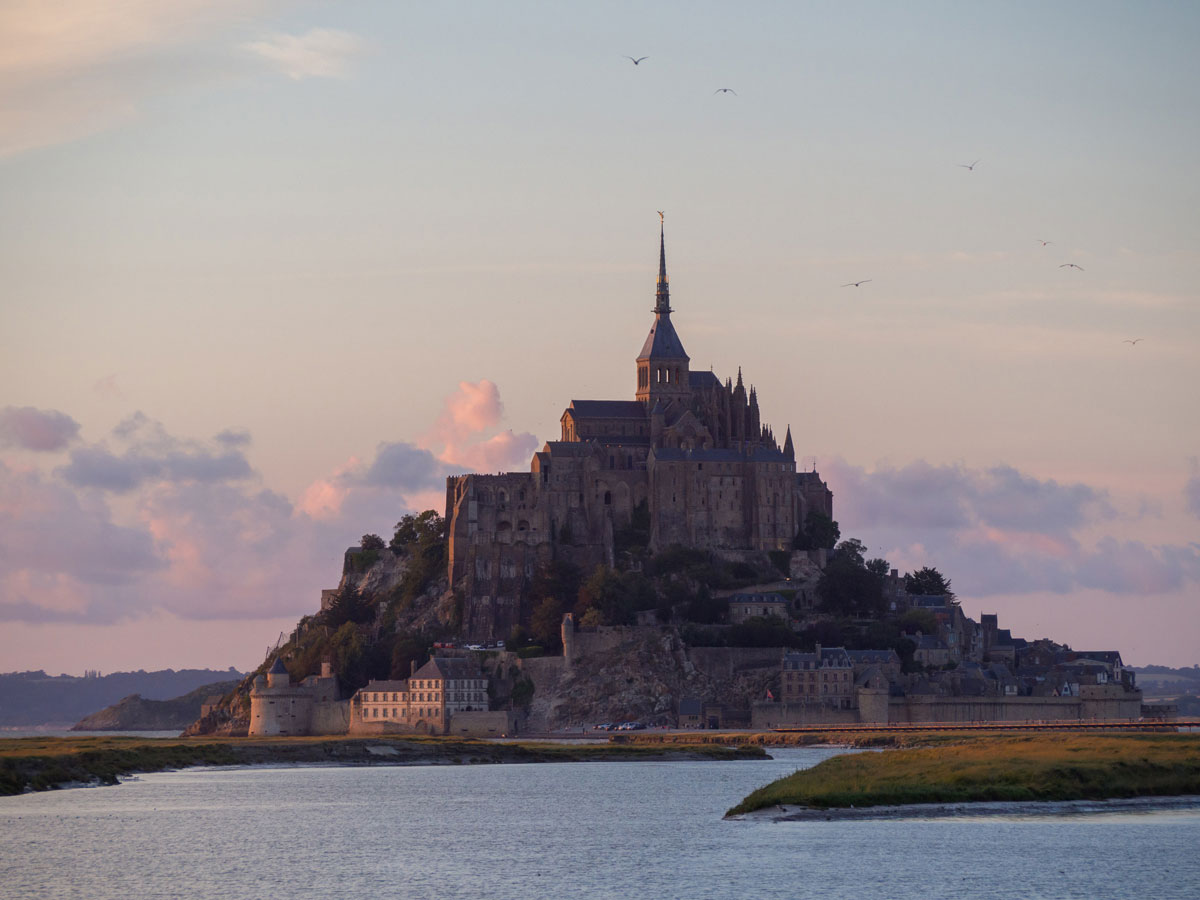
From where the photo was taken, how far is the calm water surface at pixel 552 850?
56250mm

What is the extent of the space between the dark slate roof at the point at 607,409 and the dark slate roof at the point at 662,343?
4.36 metres

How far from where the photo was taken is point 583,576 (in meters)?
147

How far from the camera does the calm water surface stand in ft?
185

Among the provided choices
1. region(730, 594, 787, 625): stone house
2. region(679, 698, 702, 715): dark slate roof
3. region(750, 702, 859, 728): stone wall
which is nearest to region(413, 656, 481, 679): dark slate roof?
region(679, 698, 702, 715): dark slate roof

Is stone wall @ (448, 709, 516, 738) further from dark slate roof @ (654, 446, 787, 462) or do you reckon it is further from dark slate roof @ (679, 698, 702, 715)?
dark slate roof @ (654, 446, 787, 462)

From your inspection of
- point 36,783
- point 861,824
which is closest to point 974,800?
point 861,824

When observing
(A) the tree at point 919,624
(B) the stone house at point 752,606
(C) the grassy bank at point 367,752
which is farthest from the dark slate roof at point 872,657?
(C) the grassy bank at point 367,752

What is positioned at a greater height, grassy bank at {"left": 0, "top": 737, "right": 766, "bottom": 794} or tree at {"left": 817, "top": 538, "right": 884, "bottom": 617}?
tree at {"left": 817, "top": 538, "right": 884, "bottom": 617}

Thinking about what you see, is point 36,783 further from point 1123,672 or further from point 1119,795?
point 1123,672

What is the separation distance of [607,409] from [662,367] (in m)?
5.81

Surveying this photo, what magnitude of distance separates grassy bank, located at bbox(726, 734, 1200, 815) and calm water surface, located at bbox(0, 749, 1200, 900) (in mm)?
2628

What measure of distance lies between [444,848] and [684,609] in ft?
256

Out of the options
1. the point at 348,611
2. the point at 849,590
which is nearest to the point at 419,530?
the point at 348,611

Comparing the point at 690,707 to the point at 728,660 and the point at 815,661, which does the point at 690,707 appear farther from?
the point at 815,661
